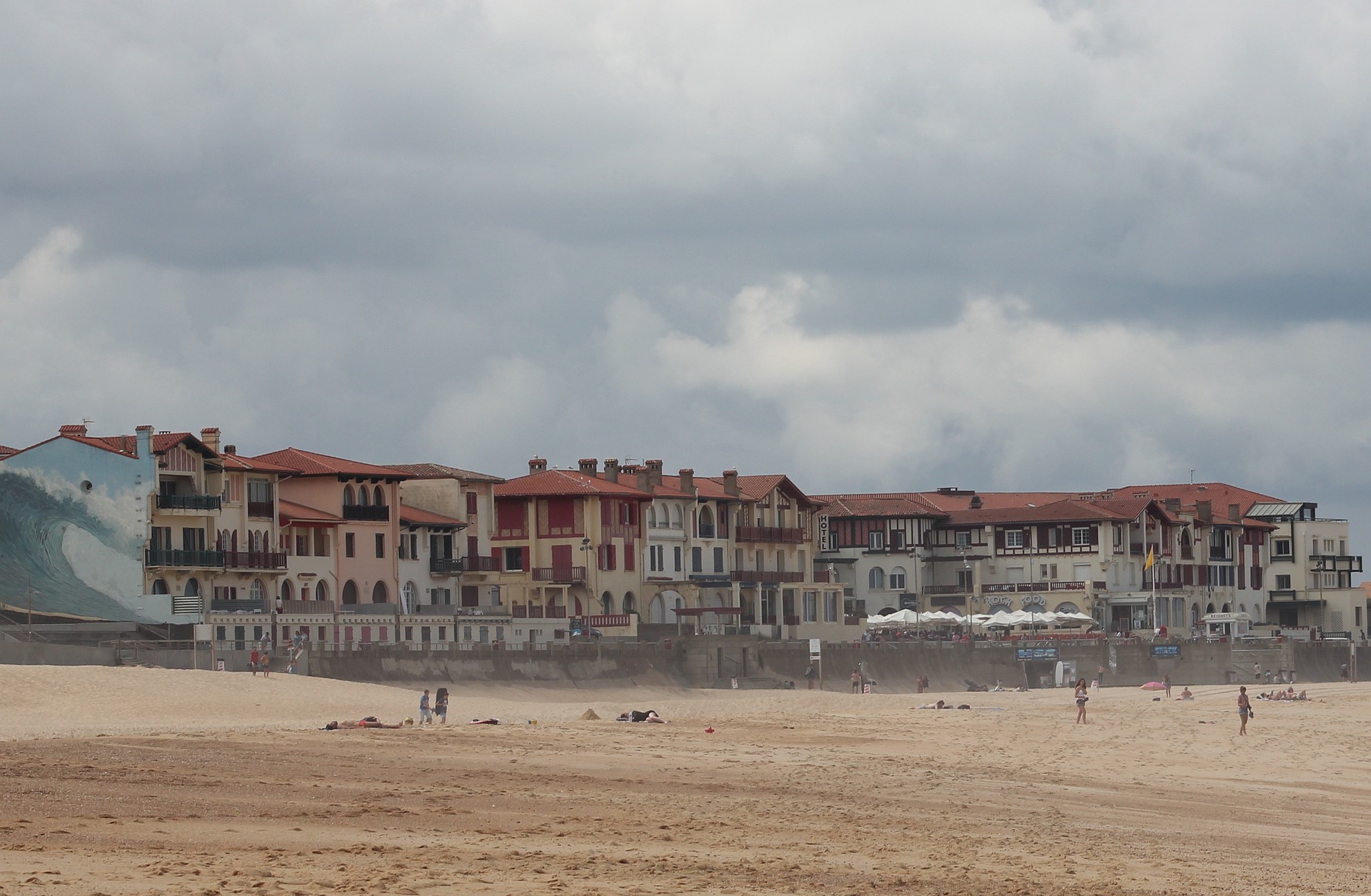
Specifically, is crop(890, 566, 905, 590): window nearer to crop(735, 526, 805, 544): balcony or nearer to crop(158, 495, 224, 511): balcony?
crop(735, 526, 805, 544): balcony

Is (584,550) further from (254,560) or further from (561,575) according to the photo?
(254,560)

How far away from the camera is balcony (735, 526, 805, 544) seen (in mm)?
94688

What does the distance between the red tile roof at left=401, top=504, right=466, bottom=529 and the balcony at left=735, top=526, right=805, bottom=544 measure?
1691 cm

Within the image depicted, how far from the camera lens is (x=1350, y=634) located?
115 metres

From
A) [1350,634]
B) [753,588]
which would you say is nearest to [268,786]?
[753,588]

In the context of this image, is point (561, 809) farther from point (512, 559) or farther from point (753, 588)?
point (753, 588)

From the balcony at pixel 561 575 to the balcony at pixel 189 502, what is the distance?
64.7 ft

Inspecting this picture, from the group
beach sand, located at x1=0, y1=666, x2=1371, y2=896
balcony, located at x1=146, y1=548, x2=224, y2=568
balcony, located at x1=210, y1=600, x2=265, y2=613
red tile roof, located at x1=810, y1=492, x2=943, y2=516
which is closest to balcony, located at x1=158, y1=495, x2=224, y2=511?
balcony, located at x1=146, y1=548, x2=224, y2=568

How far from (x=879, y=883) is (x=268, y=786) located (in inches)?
377

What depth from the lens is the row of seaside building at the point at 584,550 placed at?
2657 inches

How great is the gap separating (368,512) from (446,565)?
223 inches

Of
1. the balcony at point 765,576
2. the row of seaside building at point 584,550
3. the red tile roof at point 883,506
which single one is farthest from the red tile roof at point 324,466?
the red tile roof at point 883,506

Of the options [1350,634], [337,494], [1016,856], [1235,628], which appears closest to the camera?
[1016,856]

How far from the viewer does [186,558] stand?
67.5 meters
